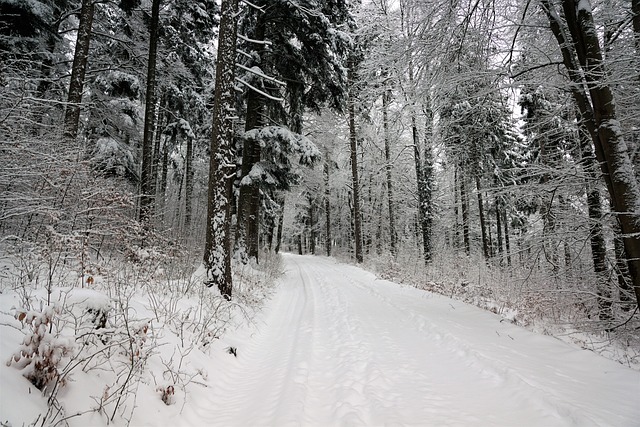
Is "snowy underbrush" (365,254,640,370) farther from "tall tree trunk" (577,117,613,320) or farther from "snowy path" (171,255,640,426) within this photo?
"snowy path" (171,255,640,426)

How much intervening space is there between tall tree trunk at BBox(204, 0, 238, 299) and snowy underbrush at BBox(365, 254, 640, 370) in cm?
588

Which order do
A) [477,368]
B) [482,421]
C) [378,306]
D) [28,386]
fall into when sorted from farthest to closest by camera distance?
[378,306] < [477,368] < [482,421] < [28,386]

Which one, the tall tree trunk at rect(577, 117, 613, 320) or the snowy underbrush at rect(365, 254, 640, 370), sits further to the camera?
the tall tree trunk at rect(577, 117, 613, 320)

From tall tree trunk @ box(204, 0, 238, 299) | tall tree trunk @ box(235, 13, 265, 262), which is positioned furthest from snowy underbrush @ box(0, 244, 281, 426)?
tall tree trunk @ box(235, 13, 265, 262)

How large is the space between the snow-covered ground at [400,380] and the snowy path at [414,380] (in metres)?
0.01

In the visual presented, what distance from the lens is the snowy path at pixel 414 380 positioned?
2.77 meters

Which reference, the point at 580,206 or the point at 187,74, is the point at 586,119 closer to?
the point at 580,206

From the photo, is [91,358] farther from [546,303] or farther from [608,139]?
[546,303]

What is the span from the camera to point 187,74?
1266 centimetres

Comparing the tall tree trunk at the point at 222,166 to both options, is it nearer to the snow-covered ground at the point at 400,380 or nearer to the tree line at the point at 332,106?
the tree line at the point at 332,106

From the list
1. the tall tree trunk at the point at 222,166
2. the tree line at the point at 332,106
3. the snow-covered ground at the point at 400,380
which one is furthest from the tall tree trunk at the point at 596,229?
the tall tree trunk at the point at 222,166

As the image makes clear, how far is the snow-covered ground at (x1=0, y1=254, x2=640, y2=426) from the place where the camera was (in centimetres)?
273

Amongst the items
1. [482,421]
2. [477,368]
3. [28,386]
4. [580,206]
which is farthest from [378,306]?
[28,386]

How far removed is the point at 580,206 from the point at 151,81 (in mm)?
12522
